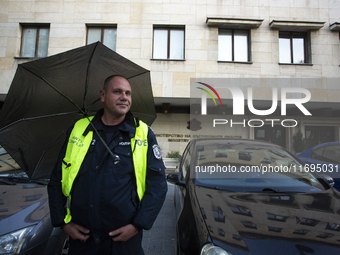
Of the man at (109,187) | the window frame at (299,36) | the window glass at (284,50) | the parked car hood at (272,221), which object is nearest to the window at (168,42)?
the window glass at (284,50)

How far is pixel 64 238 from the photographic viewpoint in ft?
6.78

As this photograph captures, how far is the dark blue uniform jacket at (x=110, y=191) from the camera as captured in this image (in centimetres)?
134

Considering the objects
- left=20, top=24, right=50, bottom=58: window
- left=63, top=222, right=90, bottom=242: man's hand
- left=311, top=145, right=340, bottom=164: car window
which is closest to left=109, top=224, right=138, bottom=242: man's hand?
left=63, top=222, right=90, bottom=242: man's hand

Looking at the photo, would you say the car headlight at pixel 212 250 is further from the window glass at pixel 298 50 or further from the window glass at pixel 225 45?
the window glass at pixel 298 50

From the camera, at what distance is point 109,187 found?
4.40ft

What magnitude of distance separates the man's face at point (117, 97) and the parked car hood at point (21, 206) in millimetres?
1319

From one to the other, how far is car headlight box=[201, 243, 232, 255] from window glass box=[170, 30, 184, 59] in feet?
30.0

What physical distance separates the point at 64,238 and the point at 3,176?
49.0 inches

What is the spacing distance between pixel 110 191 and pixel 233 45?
33.2ft

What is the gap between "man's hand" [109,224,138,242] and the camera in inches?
52.2

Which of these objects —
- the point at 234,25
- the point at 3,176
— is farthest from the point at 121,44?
the point at 3,176

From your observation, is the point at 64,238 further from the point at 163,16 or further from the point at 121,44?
the point at 163,16

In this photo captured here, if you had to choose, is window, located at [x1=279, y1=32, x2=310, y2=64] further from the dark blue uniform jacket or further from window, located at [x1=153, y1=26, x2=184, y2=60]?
the dark blue uniform jacket

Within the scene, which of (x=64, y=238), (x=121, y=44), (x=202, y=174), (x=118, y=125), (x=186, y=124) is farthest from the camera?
(x=186, y=124)
